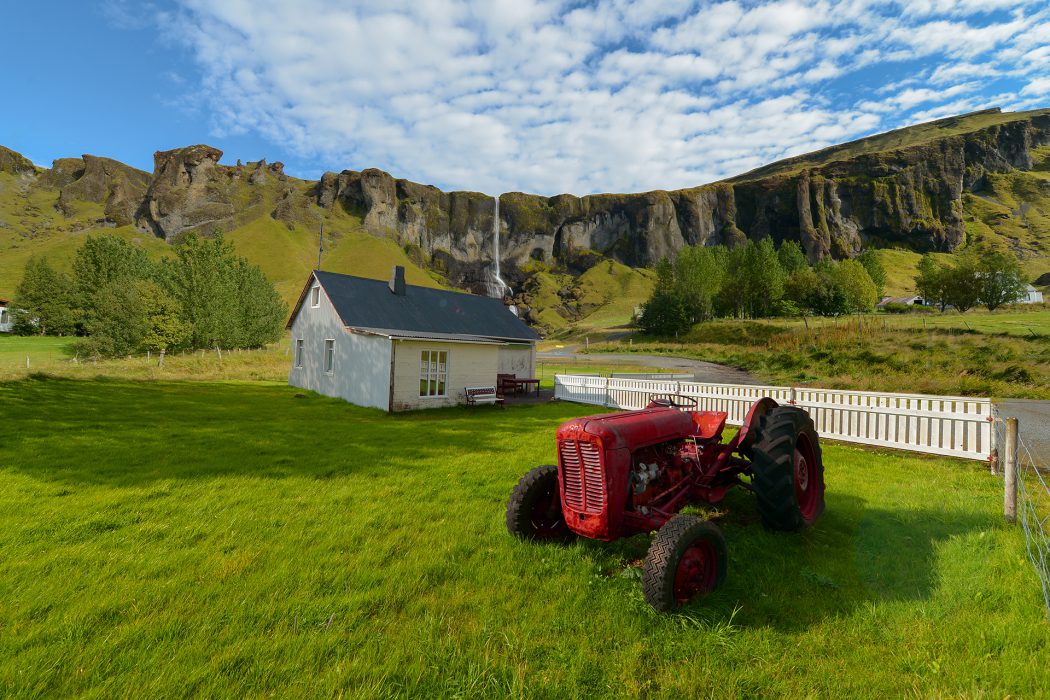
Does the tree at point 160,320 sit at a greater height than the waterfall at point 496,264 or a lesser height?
lesser

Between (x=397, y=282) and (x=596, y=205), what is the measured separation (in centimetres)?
16729

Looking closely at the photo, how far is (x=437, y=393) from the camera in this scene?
16297 millimetres

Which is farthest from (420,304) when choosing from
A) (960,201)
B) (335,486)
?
(960,201)

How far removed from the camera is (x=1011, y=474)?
4.71m

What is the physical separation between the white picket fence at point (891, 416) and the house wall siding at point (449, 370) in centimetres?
861

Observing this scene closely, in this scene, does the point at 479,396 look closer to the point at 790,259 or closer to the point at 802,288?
the point at 802,288

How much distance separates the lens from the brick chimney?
20.4 meters

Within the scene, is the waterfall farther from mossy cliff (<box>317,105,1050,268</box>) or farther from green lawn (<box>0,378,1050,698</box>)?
green lawn (<box>0,378,1050,698</box>)

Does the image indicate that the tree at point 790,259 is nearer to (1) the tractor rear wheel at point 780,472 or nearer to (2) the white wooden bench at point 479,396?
(2) the white wooden bench at point 479,396

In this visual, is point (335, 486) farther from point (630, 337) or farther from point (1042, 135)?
point (1042, 135)

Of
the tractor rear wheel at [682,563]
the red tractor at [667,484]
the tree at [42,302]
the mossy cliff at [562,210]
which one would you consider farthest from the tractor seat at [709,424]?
the mossy cliff at [562,210]

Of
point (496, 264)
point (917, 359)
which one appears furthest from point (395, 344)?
point (496, 264)

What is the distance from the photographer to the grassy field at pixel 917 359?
53.8ft

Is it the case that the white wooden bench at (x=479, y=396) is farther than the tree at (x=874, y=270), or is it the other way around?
the tree at (x=874, y=270)
